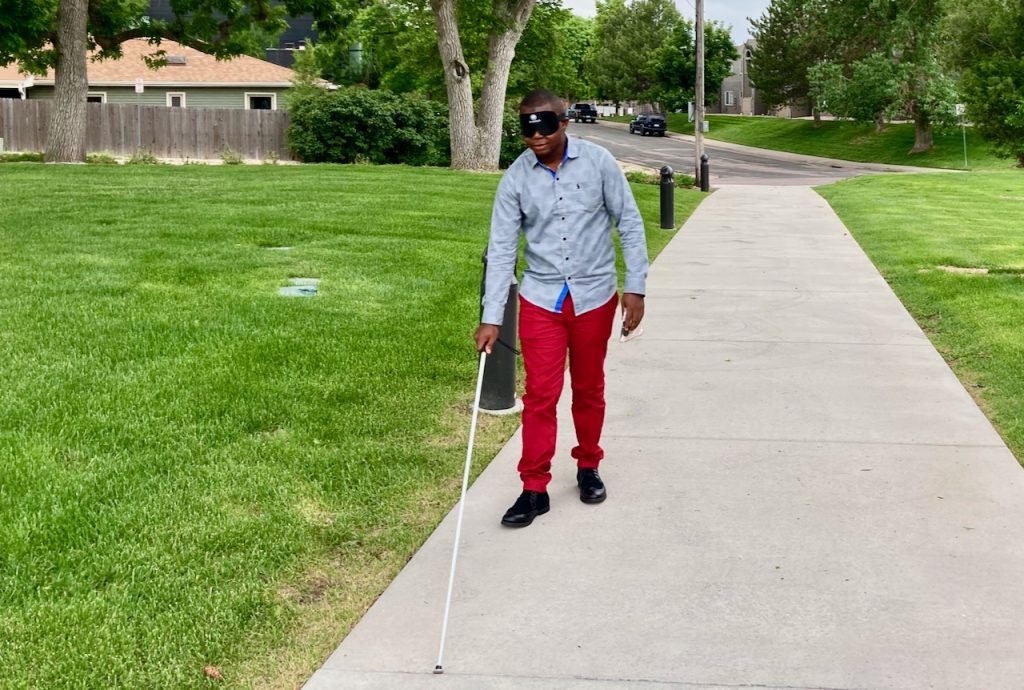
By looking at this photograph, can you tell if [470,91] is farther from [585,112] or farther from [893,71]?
[585,112]

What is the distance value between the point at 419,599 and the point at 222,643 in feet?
2.52

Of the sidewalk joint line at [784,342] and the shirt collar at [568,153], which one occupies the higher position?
the shirt collar at [568,153]

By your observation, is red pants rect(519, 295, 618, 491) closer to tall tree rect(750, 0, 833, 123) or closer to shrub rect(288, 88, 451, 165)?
shrub rect(288, 88, 451, 165)

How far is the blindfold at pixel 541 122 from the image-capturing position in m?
4.76

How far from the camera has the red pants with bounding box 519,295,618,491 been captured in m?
5.02

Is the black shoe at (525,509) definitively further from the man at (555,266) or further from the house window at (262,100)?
the house window at (262,100)

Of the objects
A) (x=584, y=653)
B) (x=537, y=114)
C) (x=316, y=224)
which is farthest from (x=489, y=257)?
(x=316, y=224)

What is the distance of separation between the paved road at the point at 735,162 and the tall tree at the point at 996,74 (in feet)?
16.9

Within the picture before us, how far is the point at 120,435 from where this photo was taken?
5.99m

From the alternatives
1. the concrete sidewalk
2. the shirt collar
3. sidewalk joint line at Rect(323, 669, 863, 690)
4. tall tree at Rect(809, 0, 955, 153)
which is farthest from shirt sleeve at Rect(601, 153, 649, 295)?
tall tree at Rect(809, 0, 955, 153)

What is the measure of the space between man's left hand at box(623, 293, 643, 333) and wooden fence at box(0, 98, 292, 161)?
33835mm

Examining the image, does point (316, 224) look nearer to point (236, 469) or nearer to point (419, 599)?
point (236, 469)

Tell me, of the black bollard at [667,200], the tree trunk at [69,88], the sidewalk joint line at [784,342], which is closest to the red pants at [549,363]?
the sidewalk joint line at [784,342]

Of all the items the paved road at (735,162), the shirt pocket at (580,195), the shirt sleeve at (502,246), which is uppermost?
the paved road at (735,162)
